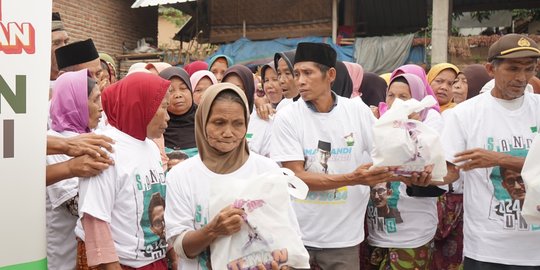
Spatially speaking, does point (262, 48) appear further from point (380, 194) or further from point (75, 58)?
point (380, 194)

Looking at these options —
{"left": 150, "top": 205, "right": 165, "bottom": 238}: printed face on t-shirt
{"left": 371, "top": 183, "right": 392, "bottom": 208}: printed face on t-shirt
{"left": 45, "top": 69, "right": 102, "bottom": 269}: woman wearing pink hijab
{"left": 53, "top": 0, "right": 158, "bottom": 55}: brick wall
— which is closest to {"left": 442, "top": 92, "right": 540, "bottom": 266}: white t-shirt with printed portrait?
{"left": 371, "top": 183, "right": 392, "bottom": 208}: printed face on t-shirt

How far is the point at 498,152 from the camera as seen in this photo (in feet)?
9.34

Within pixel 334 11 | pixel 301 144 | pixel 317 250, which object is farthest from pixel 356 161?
pixel 334 11

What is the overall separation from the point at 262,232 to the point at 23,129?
3.04 ft

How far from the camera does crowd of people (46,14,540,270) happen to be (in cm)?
236

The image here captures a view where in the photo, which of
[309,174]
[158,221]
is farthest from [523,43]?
[158,221]

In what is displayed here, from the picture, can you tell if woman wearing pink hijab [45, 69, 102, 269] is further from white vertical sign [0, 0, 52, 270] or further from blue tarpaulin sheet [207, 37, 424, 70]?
blue tarpaulin sheet [207, 37, 424, 70]

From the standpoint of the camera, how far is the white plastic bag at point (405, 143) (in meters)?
2.70

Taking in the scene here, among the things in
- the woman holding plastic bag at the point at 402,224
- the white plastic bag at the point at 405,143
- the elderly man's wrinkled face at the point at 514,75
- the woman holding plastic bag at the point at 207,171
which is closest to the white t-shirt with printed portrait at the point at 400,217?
the woman holding plastic bag at the point at 402,224

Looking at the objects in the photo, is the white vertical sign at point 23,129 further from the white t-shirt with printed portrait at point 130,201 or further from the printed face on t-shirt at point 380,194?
the printed face on t-shirt at point 380,194

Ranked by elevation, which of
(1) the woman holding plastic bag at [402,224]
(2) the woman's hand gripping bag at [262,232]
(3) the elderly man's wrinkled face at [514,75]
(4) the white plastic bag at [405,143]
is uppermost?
(3) the elderly man's wrinkled face at [514,75]

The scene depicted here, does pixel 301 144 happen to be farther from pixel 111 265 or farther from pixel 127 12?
pixel 127 12

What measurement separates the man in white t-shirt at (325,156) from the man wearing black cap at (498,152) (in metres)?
0.53

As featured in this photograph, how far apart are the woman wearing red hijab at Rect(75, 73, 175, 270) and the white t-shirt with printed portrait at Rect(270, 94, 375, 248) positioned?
757mm
